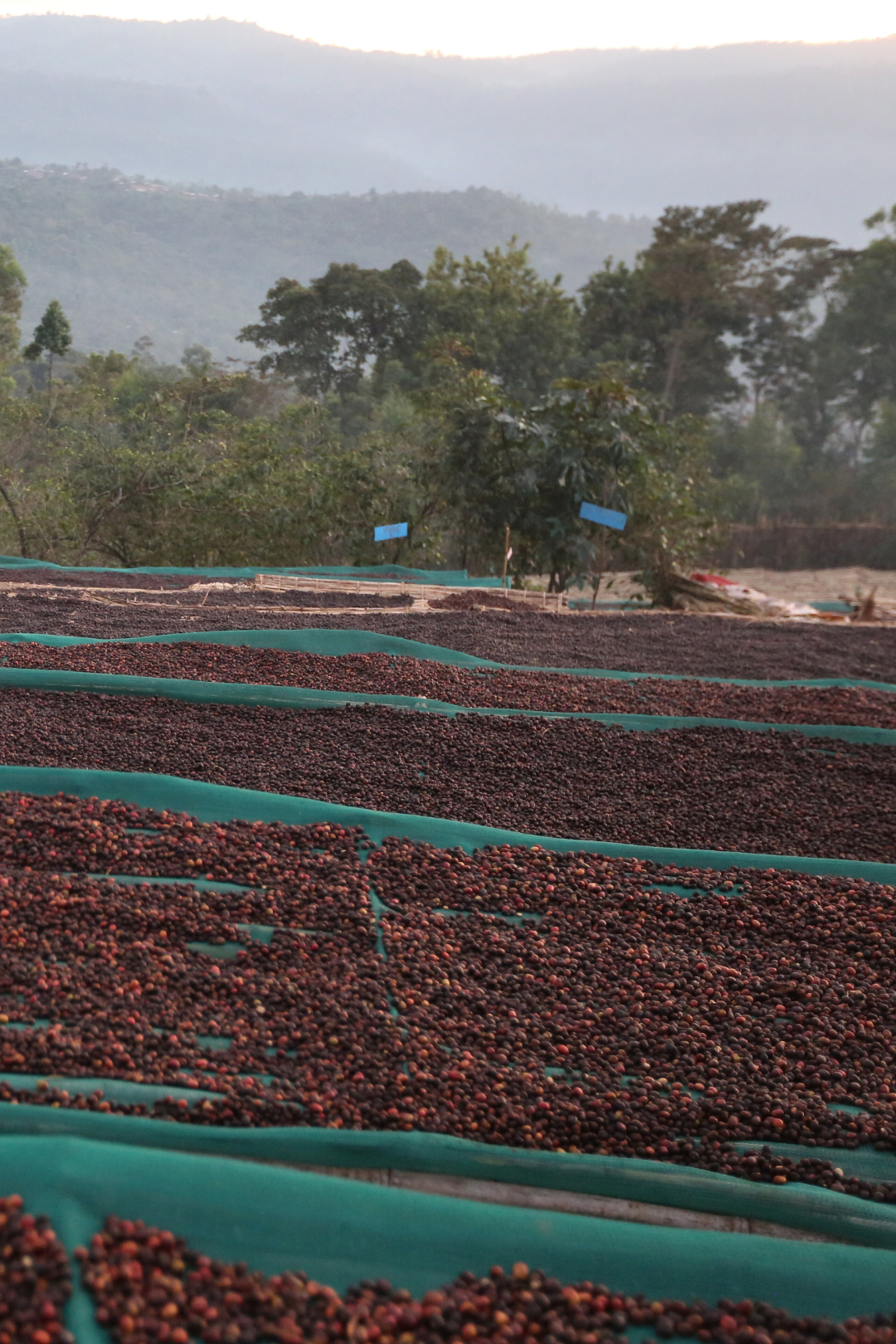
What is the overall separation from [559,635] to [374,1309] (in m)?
5.15

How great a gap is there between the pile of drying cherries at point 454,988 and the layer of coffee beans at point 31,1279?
0.30 m

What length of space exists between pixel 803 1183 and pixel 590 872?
1.01m

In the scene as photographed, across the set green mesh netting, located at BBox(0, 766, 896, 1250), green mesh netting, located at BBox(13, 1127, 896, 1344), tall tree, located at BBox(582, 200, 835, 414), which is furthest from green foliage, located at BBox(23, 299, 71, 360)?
green mesh netting, located at BBox(13, 1127, 896, 1344)

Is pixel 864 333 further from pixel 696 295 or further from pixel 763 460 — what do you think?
pixel 696 295

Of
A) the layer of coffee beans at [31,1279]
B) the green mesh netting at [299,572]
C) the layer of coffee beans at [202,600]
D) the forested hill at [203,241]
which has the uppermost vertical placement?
the forested hill at [203,241]

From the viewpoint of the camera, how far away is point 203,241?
86625 mm

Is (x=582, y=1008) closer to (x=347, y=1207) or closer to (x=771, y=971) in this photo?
(x=771, y=971)

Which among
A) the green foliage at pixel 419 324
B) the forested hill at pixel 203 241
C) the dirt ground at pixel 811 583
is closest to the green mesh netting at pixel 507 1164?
the dirt ground at pixel 811 583

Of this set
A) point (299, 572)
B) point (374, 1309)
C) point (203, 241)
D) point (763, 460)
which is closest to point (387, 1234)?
point (374, 1309)

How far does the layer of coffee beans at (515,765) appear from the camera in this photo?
2961 mm

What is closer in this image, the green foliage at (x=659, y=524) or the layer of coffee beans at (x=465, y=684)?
the layer of coffee beans at (x=465, y=684)

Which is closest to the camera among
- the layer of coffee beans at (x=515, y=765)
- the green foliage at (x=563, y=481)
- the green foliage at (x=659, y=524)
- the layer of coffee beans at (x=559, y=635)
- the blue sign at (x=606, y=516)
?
the layer of coffee beans at (x=515, y=765)

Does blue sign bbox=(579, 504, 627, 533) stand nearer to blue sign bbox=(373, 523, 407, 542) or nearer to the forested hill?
blue sign bbox=(373, 523, 407, 542)

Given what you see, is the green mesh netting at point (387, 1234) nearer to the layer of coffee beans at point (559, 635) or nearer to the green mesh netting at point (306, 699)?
the green mesh netting at point (306, 699)
